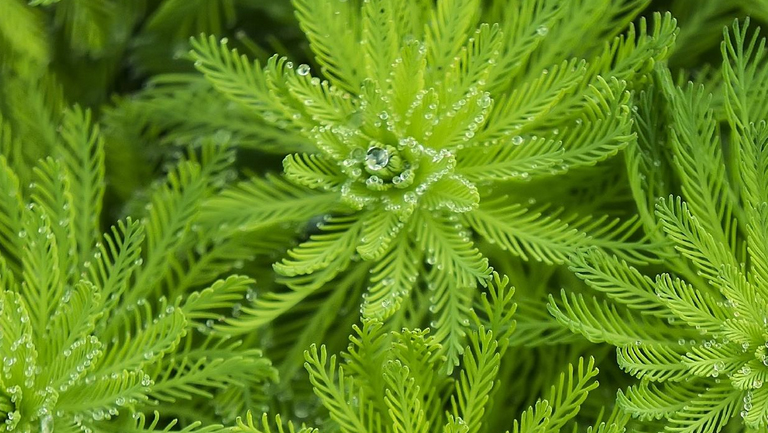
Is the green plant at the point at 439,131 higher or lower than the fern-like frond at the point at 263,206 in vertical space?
higher

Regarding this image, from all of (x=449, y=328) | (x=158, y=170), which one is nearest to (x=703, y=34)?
(x=449, y=328)

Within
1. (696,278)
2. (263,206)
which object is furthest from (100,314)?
(696,278)

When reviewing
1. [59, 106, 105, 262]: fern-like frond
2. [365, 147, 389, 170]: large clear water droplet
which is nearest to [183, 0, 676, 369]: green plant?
[365, 147, 389, 170]: large clear water droplet

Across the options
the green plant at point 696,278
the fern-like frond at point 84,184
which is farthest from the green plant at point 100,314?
the green plant at point 696,278

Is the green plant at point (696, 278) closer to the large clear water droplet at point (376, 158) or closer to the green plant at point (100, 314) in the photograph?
the large clear water droplet at point (376, 158)

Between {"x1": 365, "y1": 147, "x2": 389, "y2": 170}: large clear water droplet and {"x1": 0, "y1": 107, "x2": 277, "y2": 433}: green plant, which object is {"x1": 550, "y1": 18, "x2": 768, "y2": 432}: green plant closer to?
{"x1": 365, "y1": 147, "x2": 389, "y2": 170}: large clear water droplet

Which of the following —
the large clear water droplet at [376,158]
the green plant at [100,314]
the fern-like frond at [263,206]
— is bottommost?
the green plant at [100,314]

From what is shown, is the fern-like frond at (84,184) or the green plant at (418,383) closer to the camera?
the green plant at (418,383)

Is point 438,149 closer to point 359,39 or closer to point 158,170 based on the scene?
point 359,39
